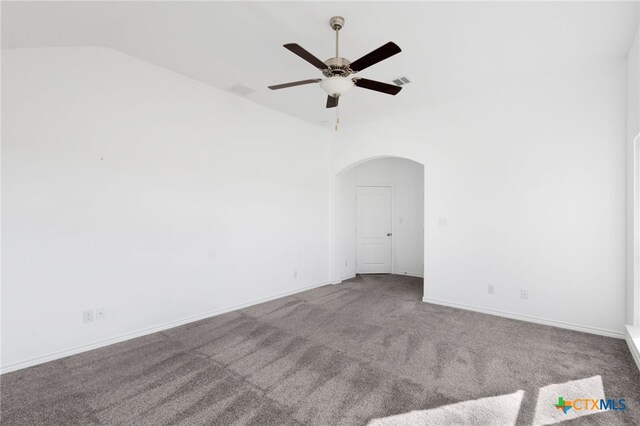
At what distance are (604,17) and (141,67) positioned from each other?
15.5ft

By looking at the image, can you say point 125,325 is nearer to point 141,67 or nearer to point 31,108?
point 31,108

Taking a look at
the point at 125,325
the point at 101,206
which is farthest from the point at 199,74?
the point at 125,325

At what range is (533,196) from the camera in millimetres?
3891

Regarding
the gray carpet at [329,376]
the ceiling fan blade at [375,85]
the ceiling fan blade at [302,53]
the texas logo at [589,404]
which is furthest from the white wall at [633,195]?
the ceiling fan blade at [302,53]

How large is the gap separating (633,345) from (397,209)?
184 inches

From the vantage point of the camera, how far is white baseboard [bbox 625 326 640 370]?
266 centimetres

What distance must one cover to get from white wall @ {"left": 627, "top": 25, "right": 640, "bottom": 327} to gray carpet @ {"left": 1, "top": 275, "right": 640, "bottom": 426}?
20.0 inches

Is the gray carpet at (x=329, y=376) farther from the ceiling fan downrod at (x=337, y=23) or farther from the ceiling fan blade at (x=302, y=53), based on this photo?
the ceiling fan downrod at (x=337, y=23)

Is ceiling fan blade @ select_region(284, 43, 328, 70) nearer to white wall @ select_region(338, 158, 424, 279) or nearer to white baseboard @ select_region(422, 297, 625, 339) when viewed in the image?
white baseboard @ select_region(422, 297, 625, 339)

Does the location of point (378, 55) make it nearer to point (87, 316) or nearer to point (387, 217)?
point (87, 316)

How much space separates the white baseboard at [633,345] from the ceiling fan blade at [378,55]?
3380 millimetres

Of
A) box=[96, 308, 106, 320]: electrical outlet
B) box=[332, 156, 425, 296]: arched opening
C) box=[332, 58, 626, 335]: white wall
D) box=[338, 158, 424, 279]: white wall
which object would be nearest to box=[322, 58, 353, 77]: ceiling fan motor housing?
box=[332, 58, 626, 335]: white wall

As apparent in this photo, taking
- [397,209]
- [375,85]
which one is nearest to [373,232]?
[397,209]

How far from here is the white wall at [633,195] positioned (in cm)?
297
